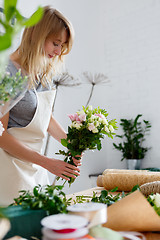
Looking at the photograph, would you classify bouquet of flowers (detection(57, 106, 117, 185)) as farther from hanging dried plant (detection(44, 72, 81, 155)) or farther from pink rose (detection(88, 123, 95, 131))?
hanging dried plant (detection(44, 72, 81, 155))

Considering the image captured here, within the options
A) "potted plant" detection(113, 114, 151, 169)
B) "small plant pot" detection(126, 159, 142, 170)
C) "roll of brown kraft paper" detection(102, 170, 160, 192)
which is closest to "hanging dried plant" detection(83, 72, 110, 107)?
"potted plant" detection(113, 114, 151, 169)

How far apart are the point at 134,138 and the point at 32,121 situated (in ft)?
8.56

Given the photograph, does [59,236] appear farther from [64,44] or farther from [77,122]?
[64,44]

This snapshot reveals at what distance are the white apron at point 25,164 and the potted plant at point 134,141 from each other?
2.46 meters

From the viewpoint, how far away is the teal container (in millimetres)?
621

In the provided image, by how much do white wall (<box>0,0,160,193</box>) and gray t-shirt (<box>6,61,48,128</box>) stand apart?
6.64ft

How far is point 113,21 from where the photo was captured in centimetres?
426

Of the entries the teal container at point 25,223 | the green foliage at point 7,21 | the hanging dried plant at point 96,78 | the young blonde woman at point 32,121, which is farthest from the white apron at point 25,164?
the hanging dried plant at point 96,78

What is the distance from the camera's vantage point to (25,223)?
2.06 ft

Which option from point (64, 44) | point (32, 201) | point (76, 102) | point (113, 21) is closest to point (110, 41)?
point (113, 21)

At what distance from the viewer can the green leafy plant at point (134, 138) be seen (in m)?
3.81

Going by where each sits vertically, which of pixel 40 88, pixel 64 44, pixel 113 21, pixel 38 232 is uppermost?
pixel 113 21

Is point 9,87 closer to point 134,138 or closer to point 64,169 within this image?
point 64,169

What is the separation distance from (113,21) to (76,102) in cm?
143
